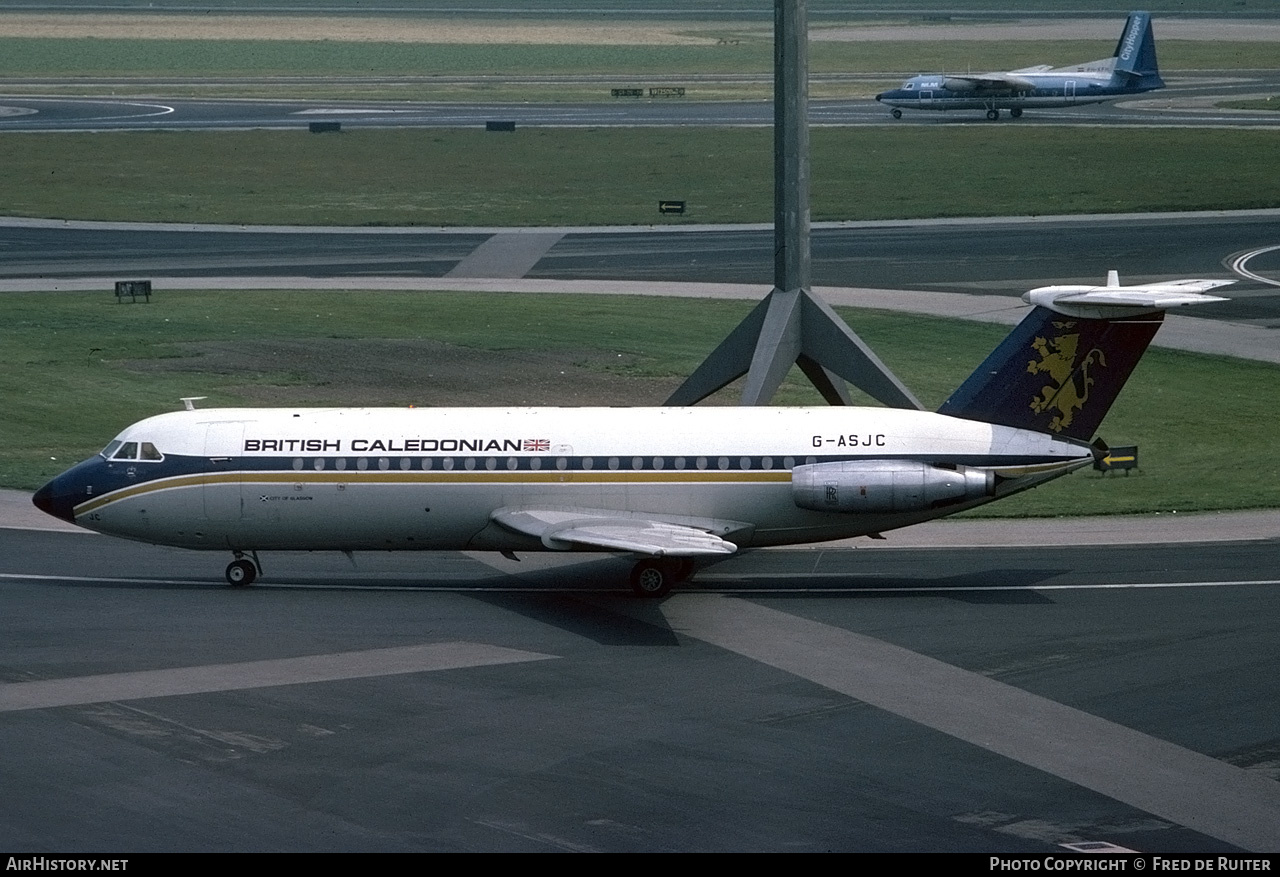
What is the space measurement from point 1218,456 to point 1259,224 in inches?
1609

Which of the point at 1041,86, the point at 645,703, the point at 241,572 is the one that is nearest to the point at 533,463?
the point at 241,572

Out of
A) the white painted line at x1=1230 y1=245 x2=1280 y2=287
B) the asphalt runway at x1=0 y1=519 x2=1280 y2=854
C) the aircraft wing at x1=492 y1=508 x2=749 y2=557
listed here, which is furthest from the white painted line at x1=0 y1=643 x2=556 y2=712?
the white painted line at x1=1230 y1=245 x2=1280 y2=287

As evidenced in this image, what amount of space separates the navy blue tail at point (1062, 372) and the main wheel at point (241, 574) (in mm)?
14003

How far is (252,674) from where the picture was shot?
27641 millimetres

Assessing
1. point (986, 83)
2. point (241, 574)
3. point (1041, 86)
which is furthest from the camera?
point (1041, 86)

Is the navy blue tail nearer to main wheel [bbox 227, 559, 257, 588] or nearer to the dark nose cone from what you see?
main wheel [bbox 227, 559, 257, 588]

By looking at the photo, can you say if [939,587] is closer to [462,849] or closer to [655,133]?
[462,849]

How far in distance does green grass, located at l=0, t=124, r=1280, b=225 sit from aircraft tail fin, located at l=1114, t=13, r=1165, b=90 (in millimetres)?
12685

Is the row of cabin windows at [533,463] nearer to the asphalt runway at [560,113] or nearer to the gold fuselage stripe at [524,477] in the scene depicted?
the gold fuselage stripe at [524,477]

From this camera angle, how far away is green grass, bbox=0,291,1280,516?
133 ft

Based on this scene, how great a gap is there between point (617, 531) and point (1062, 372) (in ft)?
28.3

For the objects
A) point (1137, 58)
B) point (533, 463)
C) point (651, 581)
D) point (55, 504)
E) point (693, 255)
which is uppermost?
point (1137, 58)

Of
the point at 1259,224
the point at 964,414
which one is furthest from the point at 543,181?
the point at 964,414

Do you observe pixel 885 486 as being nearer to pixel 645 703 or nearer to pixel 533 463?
pixel 533 463
